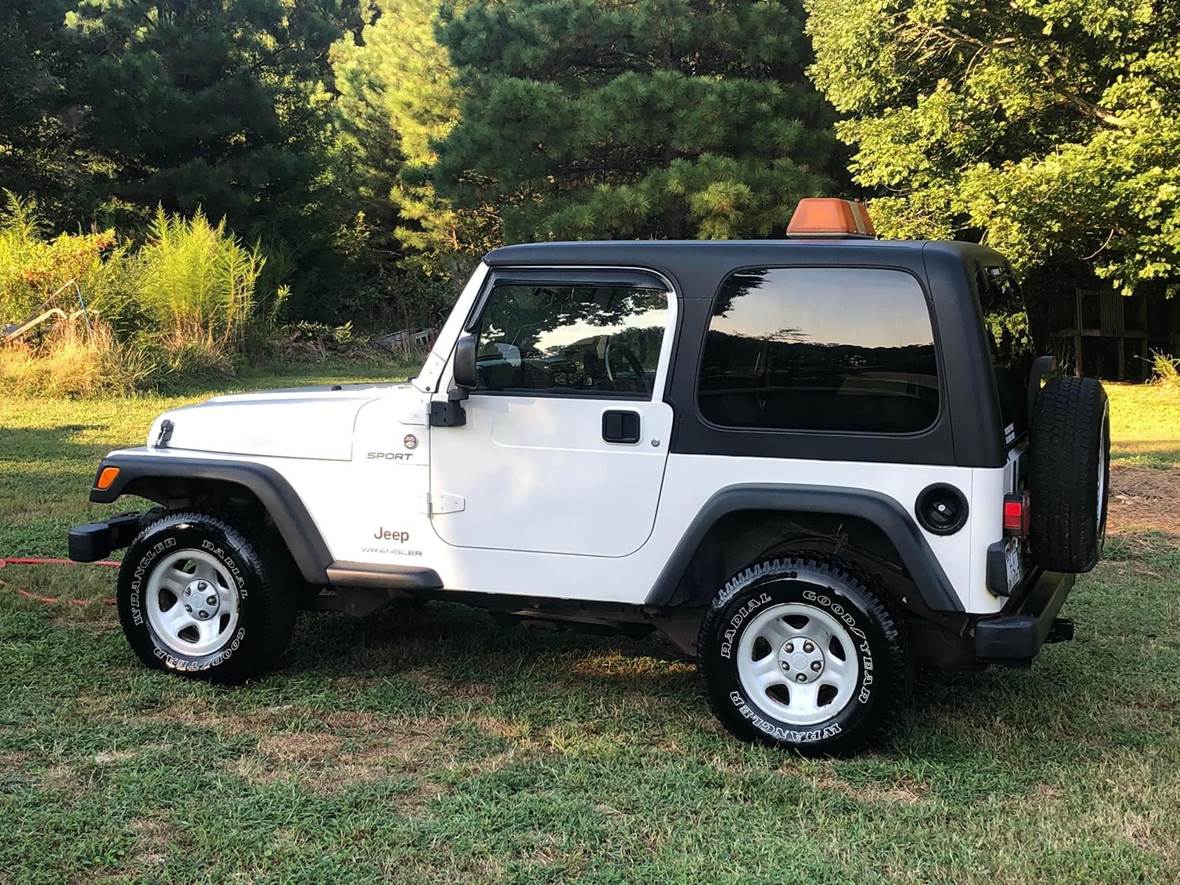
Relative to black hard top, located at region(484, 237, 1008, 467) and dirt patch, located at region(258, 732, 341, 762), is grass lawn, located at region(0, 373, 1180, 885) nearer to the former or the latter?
dirt patch, located at region(258, 732, 341, 762)

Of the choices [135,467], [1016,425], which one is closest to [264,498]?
[135,467]

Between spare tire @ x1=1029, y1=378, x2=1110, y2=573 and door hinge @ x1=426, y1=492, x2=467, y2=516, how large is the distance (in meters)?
2.07

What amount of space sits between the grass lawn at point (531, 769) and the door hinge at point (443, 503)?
0.78 meters

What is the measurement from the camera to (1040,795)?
3.62 metres

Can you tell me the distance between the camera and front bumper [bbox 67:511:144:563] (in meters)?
4.70

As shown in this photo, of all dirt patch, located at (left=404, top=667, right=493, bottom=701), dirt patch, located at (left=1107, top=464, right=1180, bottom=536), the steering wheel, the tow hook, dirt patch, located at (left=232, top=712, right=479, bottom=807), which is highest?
the steering wheel

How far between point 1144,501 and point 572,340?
5.82 metres

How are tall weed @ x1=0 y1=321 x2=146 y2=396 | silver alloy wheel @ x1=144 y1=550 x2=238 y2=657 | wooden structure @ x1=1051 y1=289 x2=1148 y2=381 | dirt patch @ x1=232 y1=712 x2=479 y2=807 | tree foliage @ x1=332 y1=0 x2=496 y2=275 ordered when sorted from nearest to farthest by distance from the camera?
dirt patch @ x1=232 y1=712 x2=479 y2=807 → silver alloy wheel @ x1=144 y1=550 x2=238 y2=657 → tall weed @ x1=0 y1=321 x2=146 y2=396 → wooden structure @ x1=1051 y1=289 x2=1148 y2=381 → tree foliage @ x1=332 y1=0 x2=496 y2=275

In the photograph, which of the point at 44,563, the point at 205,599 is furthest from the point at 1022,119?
the point at 205,599

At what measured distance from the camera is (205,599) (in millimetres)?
4652

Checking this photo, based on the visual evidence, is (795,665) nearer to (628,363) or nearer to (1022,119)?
(628,363)

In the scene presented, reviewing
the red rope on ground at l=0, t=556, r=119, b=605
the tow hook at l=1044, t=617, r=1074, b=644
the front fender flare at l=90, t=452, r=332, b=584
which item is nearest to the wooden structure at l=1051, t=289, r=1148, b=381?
the tow hook at l=1044, t=617, r=1074, b=644

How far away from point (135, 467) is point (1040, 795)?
365 cm

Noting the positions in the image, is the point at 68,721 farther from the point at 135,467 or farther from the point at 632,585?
the point at 632,585
